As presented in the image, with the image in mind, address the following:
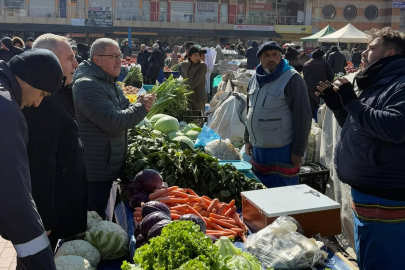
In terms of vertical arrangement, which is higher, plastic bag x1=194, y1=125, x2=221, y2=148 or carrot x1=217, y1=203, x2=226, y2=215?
plastic bag x1=194, y1=125, x2=221, y2=148

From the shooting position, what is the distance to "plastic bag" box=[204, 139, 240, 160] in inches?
180

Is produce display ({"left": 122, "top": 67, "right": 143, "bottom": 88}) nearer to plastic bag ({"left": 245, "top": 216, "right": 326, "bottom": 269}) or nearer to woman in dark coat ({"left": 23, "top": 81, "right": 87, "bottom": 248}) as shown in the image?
woman in dark coat ({"left": 23, "top": 81, "right": 87, "bottom": 248})

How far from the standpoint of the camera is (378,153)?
256 cm

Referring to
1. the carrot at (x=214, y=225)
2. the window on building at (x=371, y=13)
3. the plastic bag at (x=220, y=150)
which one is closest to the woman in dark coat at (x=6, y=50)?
the plastic bag at (x=220, y=150)

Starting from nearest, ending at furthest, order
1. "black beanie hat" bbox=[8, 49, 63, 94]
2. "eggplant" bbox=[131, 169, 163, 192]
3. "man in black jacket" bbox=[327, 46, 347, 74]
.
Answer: "black beanie hat" bbox=[8, 49, 63, 94]
"eggplant" bbox=[131, 169, 163, 192]
"man in black jacket" bbox=[327, 46, 347, 74]

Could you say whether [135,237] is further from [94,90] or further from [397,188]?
[397,188]

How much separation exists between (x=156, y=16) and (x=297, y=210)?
133ft

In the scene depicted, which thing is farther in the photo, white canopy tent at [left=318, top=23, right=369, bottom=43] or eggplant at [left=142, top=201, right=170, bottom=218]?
white canopy tent at [left=318, top=23, right=369, bottom=43]

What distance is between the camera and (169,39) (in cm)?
3991

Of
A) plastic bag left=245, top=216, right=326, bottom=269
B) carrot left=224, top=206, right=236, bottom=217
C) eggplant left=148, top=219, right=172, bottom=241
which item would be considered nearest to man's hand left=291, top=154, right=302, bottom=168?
carrot left=224, top=206, right=236, bottom=217

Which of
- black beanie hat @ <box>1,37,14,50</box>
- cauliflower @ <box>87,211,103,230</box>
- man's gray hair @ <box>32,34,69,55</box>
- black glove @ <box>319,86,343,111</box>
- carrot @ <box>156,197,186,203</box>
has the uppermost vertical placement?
black beanie hat @ <box>1,37,14,50</box>

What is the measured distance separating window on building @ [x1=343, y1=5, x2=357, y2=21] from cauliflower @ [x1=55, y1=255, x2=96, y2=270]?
4816 cm

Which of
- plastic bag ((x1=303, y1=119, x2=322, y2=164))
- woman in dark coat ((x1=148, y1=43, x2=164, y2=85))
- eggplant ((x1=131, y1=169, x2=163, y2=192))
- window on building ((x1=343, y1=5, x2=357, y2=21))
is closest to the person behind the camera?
eggplant ((x1=131, y1=169, x2=163, y2=192))

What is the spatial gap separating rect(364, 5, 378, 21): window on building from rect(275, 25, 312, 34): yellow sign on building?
31.0ft
